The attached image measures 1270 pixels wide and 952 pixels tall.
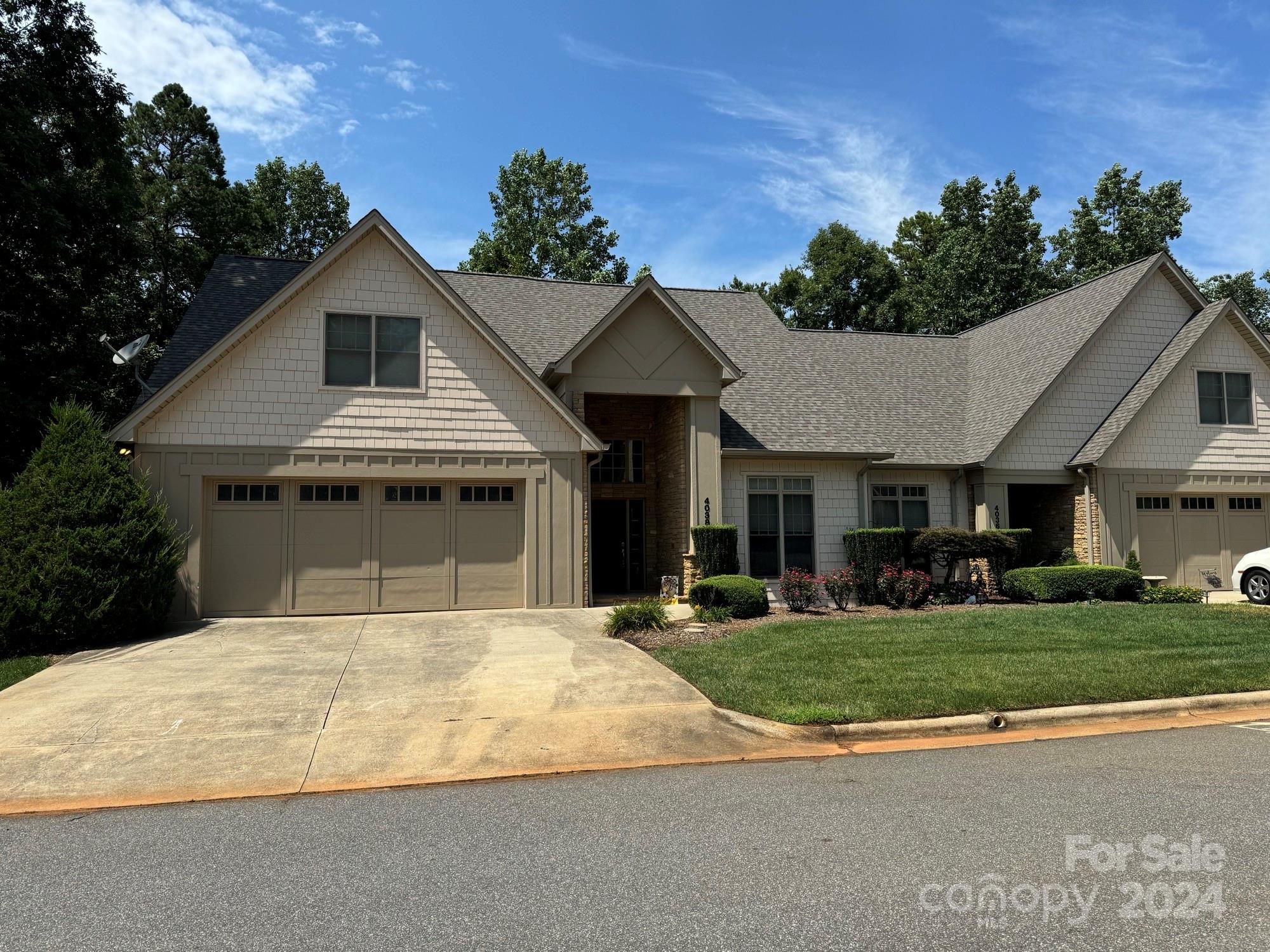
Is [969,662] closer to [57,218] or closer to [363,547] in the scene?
[363,547]

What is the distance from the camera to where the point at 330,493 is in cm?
1581

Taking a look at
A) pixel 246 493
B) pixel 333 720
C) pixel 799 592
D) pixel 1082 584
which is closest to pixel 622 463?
pixel 799 592

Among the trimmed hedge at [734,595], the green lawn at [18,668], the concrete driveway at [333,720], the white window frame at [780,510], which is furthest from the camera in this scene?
the white window frame at [780,510]

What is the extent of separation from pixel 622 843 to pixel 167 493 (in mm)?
12415

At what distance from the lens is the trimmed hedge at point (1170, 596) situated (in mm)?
17359

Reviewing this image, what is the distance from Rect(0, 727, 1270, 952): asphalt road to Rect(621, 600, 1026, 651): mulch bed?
223 inches

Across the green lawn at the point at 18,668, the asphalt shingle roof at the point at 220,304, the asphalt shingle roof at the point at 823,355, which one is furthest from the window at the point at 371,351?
the green lawn at the point at 18,668

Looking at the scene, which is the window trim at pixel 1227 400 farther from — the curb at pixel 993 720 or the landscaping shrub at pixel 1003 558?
the curb at pixel 993 720

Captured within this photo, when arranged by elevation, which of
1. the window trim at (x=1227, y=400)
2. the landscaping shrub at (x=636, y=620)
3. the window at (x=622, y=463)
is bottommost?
the landscaping shrub at (x=636, y=620)

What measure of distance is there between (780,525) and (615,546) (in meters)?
4.29

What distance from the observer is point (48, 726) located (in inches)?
332

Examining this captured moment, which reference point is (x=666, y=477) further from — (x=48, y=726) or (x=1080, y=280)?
(x=1080, y=280)

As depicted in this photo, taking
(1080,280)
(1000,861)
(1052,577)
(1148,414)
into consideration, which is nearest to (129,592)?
(1000,861)

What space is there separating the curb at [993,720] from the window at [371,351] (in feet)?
32.8
